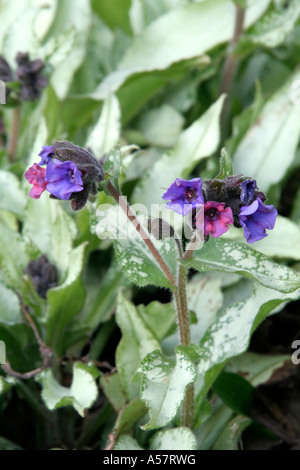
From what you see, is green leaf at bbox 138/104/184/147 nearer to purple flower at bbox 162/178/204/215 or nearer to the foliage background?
the foliage background

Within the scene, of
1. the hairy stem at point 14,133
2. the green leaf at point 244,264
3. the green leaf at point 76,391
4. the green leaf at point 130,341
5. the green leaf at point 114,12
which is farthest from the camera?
the green leaf at point 114,12

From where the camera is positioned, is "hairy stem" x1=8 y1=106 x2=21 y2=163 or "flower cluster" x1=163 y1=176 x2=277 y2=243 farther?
"hairy stem" x1=8 y1=106 x2=21 y2=163

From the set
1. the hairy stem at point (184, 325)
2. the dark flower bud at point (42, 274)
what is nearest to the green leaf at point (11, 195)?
the dark flower bud at point (42, 274)

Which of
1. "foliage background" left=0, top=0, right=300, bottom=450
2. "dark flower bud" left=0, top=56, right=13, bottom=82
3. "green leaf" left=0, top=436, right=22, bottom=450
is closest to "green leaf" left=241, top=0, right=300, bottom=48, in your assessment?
"foliage background" left=0, top=0, right=300, bottom=450

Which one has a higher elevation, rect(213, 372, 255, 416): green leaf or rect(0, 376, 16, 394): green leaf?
Answer: rect(0, 376, 16, 394): green leaf

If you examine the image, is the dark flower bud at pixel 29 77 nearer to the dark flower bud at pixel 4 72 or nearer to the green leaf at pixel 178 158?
the dark flower bud at pixel 4 72
